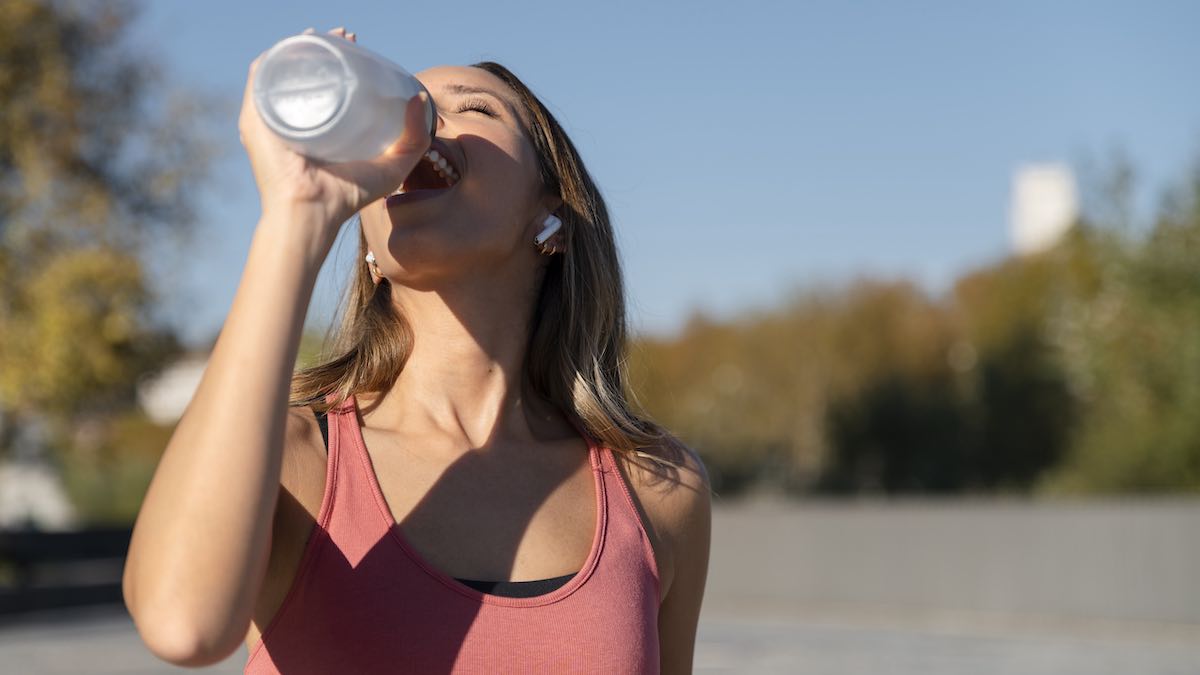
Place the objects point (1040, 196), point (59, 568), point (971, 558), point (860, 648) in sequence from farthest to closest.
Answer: point (1040, 196)
point (59, 568)
point (971, 558)
point (860, 648)

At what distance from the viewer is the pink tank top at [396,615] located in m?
1.89

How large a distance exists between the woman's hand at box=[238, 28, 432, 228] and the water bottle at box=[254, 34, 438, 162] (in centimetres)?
1

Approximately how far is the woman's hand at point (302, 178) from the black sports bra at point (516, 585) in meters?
0.47

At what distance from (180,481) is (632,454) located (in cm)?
95

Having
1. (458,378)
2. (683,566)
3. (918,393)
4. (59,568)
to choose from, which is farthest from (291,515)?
(918,393)

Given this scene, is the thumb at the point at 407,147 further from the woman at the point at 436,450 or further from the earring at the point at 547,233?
the earring at the point at 547,233

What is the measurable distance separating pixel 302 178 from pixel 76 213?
19.8 m

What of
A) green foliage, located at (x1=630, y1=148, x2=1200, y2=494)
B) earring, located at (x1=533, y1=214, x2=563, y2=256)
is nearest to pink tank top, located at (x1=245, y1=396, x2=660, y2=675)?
earring, located at (x1=533, y1=214, x2=563, y2=256)

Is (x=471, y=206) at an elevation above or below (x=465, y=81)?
below

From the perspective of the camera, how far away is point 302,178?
1.66 m

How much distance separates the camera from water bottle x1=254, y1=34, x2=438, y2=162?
1643 mm

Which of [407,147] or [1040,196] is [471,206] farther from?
[1040,196]

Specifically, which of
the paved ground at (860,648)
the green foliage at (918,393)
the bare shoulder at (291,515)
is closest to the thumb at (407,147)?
the bare shoulder at (291,515)

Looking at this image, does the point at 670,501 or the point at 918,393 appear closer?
the point at 670,501
